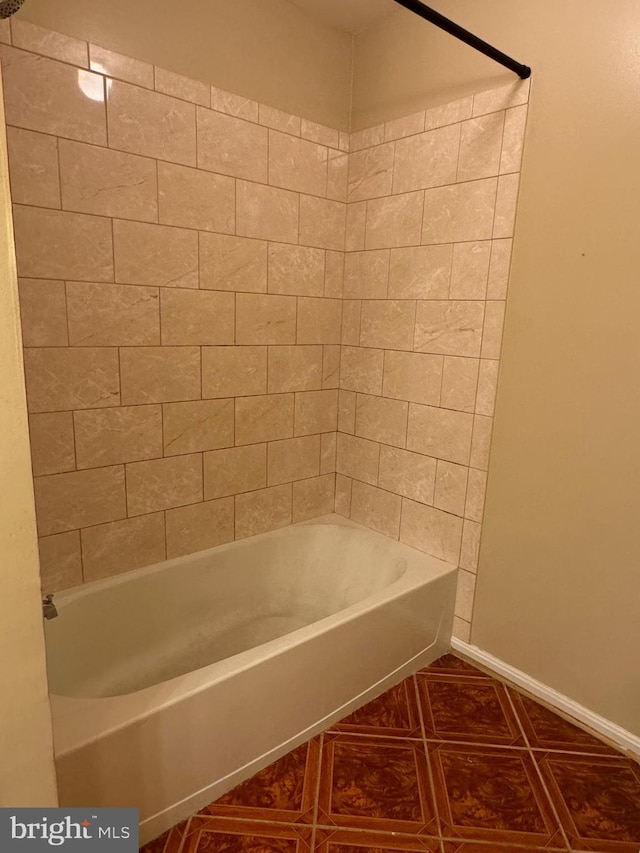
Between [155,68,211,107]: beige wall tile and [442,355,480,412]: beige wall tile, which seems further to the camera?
[442,355,480,412]: beige wall tile

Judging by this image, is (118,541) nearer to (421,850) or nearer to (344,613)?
(344,613)

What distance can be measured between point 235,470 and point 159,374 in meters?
0.55

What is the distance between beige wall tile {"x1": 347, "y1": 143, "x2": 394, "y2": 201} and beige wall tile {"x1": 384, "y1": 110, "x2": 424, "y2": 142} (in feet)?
0.14

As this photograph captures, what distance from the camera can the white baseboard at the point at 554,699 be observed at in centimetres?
174

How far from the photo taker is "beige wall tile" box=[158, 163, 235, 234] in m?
1.85

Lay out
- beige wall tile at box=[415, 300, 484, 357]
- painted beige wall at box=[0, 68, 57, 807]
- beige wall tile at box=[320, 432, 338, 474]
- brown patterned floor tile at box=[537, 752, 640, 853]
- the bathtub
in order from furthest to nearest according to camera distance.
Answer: beige wall tile at box=[320, 432, 338, 474]
beige wall tile at box=[415, 300, 484, 357]
brown patterned floor tile at box=[537, 752, 640, 853]
the bathtub
painted beige wall at box=[0, 68, 57, 807]

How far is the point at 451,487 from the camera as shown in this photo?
2145 millimetres

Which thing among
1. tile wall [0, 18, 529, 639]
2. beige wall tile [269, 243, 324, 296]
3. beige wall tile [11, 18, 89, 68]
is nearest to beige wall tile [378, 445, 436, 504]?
tile wall [0, 18, 529, 639]

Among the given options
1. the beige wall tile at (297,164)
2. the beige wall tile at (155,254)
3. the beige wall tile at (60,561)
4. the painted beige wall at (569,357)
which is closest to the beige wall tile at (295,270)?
the beige wall tile at (297,164)

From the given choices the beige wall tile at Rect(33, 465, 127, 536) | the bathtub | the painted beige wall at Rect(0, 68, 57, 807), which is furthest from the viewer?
the beige wall tile at Rect(33, 465, 127, 536)

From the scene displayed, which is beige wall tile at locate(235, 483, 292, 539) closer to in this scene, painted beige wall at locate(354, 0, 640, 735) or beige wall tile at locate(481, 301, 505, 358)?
painted beige wall at locate(354, 0, 640, 735)

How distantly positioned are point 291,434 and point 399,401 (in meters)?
0.53

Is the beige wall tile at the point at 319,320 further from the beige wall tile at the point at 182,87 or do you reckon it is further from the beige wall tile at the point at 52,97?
the beige wall tile at the point at 52,97

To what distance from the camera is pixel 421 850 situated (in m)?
1.38
